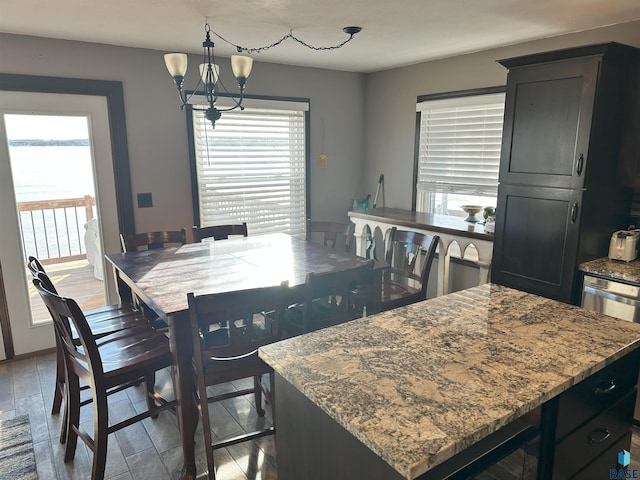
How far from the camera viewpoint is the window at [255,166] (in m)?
3.93

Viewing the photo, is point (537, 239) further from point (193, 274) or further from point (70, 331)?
point (70, 331)

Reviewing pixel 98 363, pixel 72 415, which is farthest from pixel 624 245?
pixel 72 415

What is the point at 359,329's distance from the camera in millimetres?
1587

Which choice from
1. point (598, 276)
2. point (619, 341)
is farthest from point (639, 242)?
point (619, 341)

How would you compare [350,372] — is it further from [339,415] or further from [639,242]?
[639,242]

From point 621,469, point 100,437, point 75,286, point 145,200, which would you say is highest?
point 145,200

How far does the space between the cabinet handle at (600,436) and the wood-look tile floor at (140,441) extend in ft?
3.11

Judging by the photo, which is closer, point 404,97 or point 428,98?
point 428,98

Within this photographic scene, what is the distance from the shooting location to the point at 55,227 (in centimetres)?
335

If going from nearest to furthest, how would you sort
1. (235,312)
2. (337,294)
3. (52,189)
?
(235,312) < (337,294) < (52,189)

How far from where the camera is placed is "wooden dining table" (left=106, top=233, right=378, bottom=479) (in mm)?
2002

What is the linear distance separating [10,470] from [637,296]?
3241 mm

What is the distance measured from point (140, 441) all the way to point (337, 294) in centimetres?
134

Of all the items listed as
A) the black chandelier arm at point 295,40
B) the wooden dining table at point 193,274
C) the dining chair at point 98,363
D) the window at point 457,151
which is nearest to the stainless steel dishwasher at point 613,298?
the wooden dining table at point 193,274
